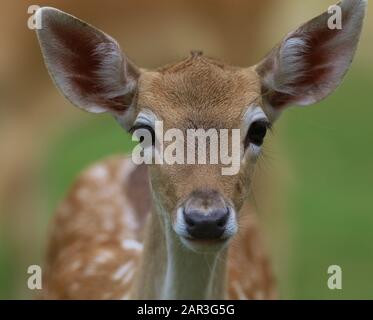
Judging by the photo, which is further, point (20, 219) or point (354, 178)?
point (354, 178)

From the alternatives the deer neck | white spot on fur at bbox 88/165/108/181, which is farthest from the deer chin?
white spot on fur at bbox 88/165/108/181

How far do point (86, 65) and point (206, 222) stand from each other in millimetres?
871

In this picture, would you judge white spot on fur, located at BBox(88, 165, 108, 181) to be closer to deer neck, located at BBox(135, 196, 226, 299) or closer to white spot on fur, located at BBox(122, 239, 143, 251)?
white spot on fur, located at BBox(122, 239, 143, 251)

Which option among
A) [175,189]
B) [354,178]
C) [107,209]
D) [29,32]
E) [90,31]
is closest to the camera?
[175,189]

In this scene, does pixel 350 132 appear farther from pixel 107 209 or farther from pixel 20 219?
pixel 107 209

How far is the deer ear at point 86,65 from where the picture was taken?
393cm

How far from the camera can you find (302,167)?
1025cm

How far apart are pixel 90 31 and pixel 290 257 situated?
13.1 ft

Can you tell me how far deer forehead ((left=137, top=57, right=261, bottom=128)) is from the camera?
12.5 ft

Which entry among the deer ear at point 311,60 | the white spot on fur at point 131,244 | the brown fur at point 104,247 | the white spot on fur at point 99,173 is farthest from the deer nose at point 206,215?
the white spot on fur at point 99,173

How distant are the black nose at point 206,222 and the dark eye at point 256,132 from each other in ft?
1.26

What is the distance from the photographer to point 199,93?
3.87 meters

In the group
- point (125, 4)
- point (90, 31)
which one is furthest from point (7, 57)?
point (90, 31)

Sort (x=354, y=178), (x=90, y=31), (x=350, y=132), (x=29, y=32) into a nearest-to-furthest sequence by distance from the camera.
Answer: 1. (x=90, y=31)
2. (x=29, y=32)
3. (x=354, y=178)
4. (x=350, y=132)
